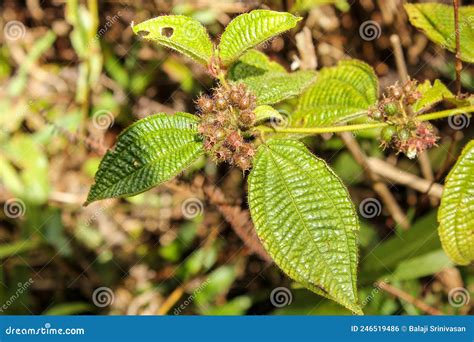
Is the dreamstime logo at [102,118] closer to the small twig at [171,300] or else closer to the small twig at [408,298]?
the small twig at [171,300]

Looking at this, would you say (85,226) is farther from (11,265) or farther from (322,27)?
(322,27)

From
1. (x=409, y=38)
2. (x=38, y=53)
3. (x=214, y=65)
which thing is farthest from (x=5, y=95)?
(x=409, y=38)

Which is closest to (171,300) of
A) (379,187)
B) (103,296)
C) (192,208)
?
(103,296)

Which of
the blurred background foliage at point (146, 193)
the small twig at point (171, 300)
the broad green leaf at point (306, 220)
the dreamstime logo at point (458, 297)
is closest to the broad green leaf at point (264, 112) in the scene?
the broad green leaf at point (306, 220)

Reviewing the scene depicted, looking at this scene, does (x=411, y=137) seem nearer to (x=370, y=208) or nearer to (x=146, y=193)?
(x=370, y=208)

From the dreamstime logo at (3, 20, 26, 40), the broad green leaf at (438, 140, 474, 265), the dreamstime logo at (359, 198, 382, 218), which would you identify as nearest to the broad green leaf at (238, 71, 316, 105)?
the broad green leaf at (438, 140, 474, 265)
